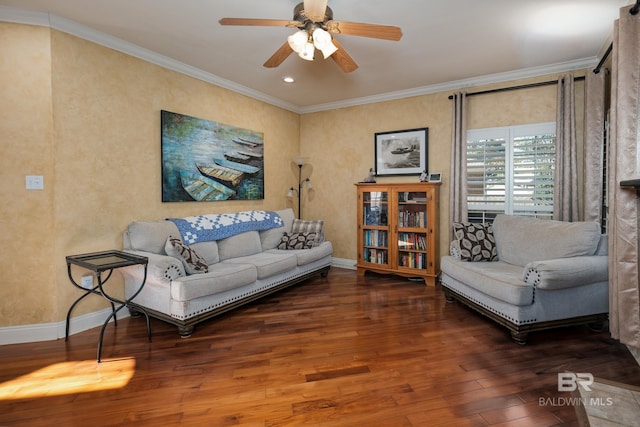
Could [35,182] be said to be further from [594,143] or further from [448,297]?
[594,143]

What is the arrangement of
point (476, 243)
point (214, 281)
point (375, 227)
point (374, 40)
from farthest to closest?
point (375, 227) → point (476, 243) → point (374, 40) → point (214, 281)

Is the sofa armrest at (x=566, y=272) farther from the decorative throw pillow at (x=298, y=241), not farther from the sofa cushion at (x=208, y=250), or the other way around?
the sofa cushion at (x=208, y=250)

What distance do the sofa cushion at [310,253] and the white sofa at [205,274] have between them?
1cm

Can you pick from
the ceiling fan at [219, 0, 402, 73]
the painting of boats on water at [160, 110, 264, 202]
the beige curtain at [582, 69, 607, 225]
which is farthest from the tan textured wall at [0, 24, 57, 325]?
the beige curtain at [582, 69, 607, 225]

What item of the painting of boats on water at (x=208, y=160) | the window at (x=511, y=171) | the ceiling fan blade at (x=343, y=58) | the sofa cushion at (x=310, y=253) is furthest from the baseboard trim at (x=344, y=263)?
the ceiling fan blade at (x=343, y=58)

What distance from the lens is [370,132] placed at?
4848mm

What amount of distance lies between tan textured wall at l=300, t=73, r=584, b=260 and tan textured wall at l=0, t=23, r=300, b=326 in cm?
253

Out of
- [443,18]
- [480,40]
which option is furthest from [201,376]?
[480,40]

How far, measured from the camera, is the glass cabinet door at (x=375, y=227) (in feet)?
14.5

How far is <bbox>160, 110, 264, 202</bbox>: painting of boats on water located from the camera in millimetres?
3496

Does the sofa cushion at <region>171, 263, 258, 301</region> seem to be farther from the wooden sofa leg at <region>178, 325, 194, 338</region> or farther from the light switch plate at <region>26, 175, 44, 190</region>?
the light switch plate at <region>26, 175, 44, 190</region>

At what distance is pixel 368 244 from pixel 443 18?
2820mm

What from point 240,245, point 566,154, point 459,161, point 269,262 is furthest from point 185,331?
point 566,154

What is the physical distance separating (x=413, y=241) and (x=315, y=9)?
304 cm
